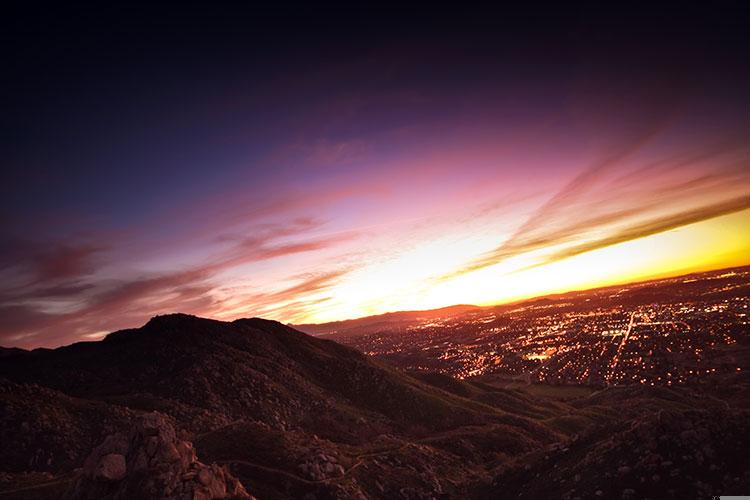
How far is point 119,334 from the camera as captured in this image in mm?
111875

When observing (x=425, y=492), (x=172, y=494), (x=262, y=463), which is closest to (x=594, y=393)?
(x=425, y=492)

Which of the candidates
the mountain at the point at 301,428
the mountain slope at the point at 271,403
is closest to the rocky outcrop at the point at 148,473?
the mountain at the point at 301,428

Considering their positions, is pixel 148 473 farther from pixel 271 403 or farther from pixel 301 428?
pixel 271 403

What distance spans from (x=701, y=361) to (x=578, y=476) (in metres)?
168

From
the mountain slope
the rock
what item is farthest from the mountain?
the mountain slope

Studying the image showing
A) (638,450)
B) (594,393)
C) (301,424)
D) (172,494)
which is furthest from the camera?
(594,393)

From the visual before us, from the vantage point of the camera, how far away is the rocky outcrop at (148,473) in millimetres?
29172

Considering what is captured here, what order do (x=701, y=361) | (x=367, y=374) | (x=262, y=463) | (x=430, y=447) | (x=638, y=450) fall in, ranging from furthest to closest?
(x=701, y=361), (x=367, y=374), (x=430, y=447), (x=262, y=463), (x=638, y=450)

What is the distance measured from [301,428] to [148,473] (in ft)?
157

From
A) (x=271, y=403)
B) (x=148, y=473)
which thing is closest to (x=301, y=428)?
(x=271, y=403)

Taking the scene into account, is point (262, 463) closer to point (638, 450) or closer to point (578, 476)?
point (578, 476)

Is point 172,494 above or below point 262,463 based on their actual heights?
above

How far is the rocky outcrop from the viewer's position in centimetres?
2917

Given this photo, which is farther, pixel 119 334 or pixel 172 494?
pixel 119 334
